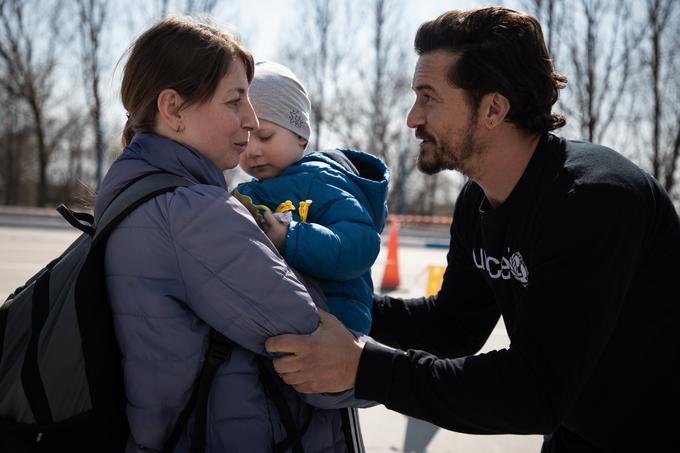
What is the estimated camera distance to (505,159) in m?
2.25

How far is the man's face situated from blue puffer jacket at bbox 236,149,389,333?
227 mm

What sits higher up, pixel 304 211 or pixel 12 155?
pixel 304 211

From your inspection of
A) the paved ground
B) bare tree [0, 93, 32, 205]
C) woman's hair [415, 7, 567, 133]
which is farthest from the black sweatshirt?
bare tree [0, 93, 32, 205]

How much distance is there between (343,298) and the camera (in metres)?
1.95

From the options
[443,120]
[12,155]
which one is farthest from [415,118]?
[12,155]

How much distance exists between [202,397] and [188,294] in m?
0.24

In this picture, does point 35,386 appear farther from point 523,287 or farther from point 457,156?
point 457,156

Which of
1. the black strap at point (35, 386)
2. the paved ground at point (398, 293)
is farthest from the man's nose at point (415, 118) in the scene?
the paved ground at point (398, 293)

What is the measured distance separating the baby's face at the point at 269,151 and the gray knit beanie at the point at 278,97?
0.11 feet

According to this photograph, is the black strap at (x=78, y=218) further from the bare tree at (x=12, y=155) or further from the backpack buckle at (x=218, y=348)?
the bare tree at (x=12, y=155)

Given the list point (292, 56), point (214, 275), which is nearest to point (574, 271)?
point (214, 275)

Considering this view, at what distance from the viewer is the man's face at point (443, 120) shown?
7.56 ft

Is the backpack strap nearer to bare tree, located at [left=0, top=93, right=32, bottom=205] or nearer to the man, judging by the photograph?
the man

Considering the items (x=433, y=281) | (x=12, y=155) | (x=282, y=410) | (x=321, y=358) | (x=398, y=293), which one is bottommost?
(x=12, y=155)
